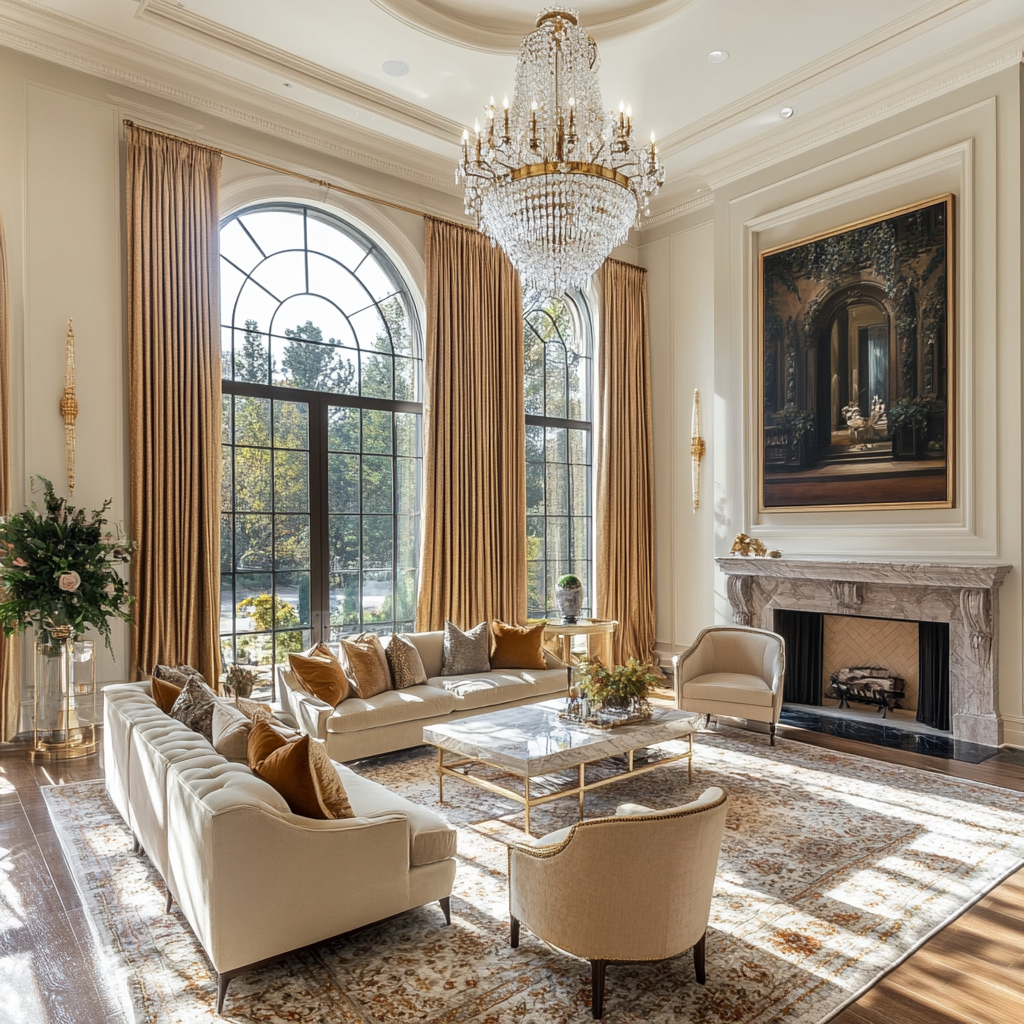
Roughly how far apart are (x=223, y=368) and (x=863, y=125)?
562 centimetres

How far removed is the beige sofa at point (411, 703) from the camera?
5.09m

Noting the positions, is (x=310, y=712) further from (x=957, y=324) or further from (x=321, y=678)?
(x=957, y=324)

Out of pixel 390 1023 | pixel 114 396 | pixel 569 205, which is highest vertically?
pixel 569 205

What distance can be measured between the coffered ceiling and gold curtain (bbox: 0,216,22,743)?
166 centimetres

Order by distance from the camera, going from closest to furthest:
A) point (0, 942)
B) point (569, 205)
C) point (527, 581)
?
point (0, 942), point (569, 205), point (527, 581)

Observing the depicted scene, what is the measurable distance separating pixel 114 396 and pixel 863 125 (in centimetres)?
630

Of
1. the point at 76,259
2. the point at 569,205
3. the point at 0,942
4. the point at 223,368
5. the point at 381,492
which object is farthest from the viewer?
the point at 381,492

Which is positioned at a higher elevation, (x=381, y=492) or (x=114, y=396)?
(x=114, y=396)

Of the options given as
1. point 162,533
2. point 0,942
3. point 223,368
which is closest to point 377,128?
point 223,368

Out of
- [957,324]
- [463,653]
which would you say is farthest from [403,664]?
[957,324]

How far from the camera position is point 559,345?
8.68 m

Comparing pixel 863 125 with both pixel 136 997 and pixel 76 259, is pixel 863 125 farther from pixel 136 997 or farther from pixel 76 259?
pixel 136 997

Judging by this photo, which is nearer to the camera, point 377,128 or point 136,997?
point 136,997

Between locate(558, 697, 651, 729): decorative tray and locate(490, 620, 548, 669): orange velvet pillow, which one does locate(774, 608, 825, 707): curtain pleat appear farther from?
locate(558, 697, 651, 729): decorative tray
